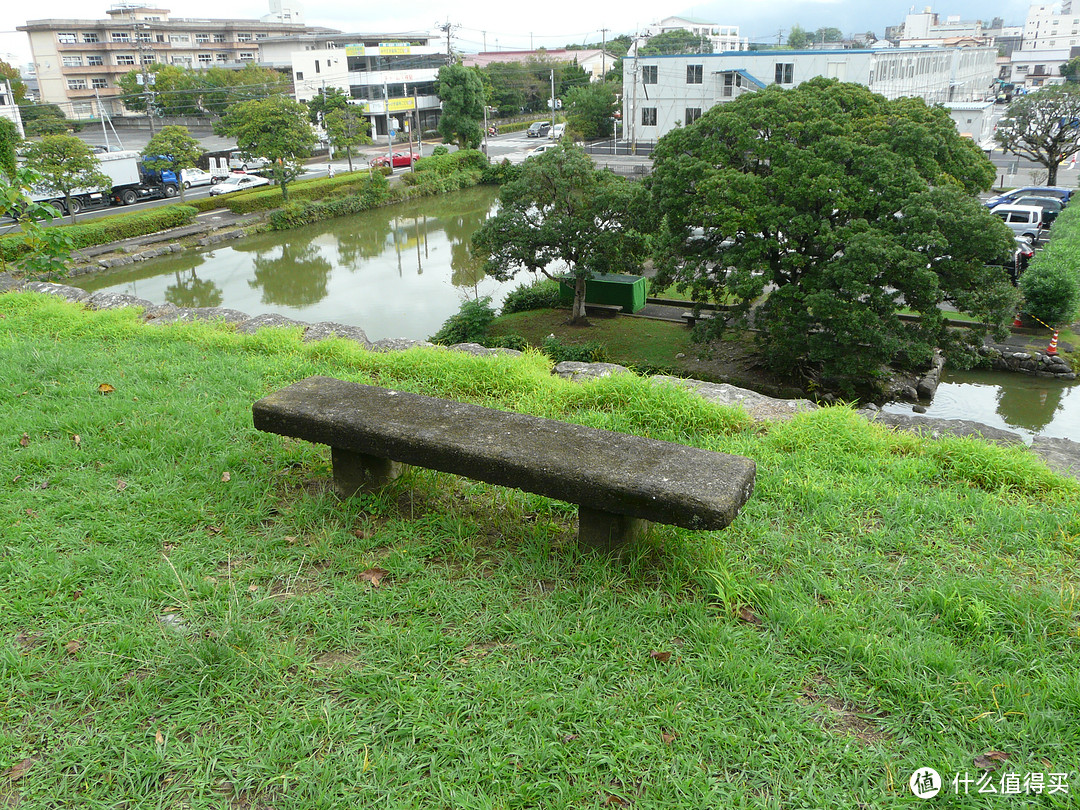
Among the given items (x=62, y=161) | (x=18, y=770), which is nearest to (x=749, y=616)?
(x=18, y=770)

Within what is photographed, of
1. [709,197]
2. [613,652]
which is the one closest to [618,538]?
[613,652]

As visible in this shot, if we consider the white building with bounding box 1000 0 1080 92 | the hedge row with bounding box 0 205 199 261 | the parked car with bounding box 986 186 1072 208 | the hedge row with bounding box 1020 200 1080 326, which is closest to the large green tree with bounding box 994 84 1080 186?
the parked car with bounding box 986 186 1072 208

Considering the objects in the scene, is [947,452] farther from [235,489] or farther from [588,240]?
[588,240]

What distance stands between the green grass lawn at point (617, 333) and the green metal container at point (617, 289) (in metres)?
0.41

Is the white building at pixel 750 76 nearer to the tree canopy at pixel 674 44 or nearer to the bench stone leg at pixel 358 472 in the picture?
the tree canopy at pixel 674 44

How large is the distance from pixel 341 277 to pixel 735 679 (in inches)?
687

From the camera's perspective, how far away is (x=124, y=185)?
78.4 ft

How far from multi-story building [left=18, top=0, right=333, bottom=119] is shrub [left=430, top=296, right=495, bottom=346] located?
36.7m

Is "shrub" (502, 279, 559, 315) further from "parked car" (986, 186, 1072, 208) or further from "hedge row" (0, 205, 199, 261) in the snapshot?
"parked car" (986, 186, 1072, 208)

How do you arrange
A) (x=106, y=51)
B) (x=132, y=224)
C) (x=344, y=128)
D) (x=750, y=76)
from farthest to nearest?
(x=106, y=51) → (x=750, y=76) → (x=344, y=128) → (x=132, y=224)

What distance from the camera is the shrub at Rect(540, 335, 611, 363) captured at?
12281 mm

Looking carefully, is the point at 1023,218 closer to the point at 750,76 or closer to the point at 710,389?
the point at 750,76

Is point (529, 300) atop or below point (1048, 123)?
below

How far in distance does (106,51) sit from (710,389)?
5177cm
